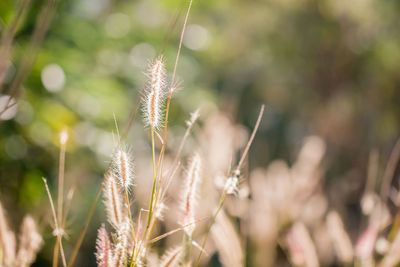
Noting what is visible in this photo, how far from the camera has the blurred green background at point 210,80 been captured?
0.99 m

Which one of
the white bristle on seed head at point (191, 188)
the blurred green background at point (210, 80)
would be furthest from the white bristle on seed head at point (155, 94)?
the blurred green background at point (210, 80)

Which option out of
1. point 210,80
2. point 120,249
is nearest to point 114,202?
point 120,249

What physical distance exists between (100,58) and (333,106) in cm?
170

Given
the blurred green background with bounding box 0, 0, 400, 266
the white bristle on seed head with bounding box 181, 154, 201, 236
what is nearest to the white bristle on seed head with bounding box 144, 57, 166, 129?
the white bristle on seed head with bounding box 181, 154, 201, 236

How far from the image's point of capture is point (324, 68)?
2.37 metres

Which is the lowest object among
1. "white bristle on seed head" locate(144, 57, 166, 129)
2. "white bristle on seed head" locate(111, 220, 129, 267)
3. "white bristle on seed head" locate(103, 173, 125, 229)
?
"white bristle on seed head" locate(111, 220, 129, 267)

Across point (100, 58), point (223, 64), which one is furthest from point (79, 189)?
point (223, 64)

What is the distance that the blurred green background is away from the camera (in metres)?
0.99

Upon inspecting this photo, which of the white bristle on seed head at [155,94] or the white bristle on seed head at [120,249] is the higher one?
the white bristle on seed head at [155,94]

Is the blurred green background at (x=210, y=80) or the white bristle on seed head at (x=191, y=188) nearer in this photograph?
the white bristle on seed head at (x=191, y=188)

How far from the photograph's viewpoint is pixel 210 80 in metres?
2.59

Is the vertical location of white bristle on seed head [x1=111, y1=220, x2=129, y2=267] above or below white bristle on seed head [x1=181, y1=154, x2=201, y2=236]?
below

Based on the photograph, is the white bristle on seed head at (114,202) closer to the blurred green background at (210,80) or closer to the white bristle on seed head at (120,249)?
the white bristle on seed head at (120,249)

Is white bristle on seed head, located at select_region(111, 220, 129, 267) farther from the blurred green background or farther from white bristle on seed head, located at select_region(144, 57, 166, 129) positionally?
the blurred green background
